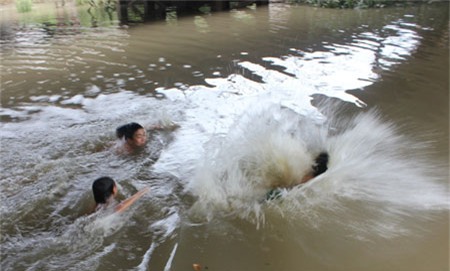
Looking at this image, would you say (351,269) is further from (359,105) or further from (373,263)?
(359,105)

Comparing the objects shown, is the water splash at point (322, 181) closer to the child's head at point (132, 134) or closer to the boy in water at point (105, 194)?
the boy in water at point (105, 194)

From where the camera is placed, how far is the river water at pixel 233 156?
3.45 meters

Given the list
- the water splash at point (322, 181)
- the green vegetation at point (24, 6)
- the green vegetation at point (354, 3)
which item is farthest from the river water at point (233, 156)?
the green vegetation at point (24, 6)

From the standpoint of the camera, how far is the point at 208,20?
1580cm

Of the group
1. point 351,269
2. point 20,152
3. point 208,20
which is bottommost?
point 351,269

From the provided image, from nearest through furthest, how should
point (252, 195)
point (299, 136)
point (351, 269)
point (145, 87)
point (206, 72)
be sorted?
1. point (351, 269)
2. point (252, 195)
3. point (299, 136)
4. point (145, 87)
5. point (206, 72)

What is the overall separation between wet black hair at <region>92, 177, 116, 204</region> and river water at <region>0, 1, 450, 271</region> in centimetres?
17

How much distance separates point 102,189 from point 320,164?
89.2 inches

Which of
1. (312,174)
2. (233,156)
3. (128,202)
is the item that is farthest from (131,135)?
(312,174)

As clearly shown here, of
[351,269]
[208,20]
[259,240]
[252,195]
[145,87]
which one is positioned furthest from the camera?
[208,20]

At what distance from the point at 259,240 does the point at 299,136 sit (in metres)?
2.03

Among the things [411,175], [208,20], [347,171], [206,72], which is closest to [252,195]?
[347,171]

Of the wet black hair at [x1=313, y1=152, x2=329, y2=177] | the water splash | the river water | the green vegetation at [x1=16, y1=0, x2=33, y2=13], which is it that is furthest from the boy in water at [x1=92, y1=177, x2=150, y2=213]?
the green vegetation at [x1=16, y1=0, x2=33, y2=13]

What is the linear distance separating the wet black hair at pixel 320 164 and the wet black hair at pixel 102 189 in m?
2.09
